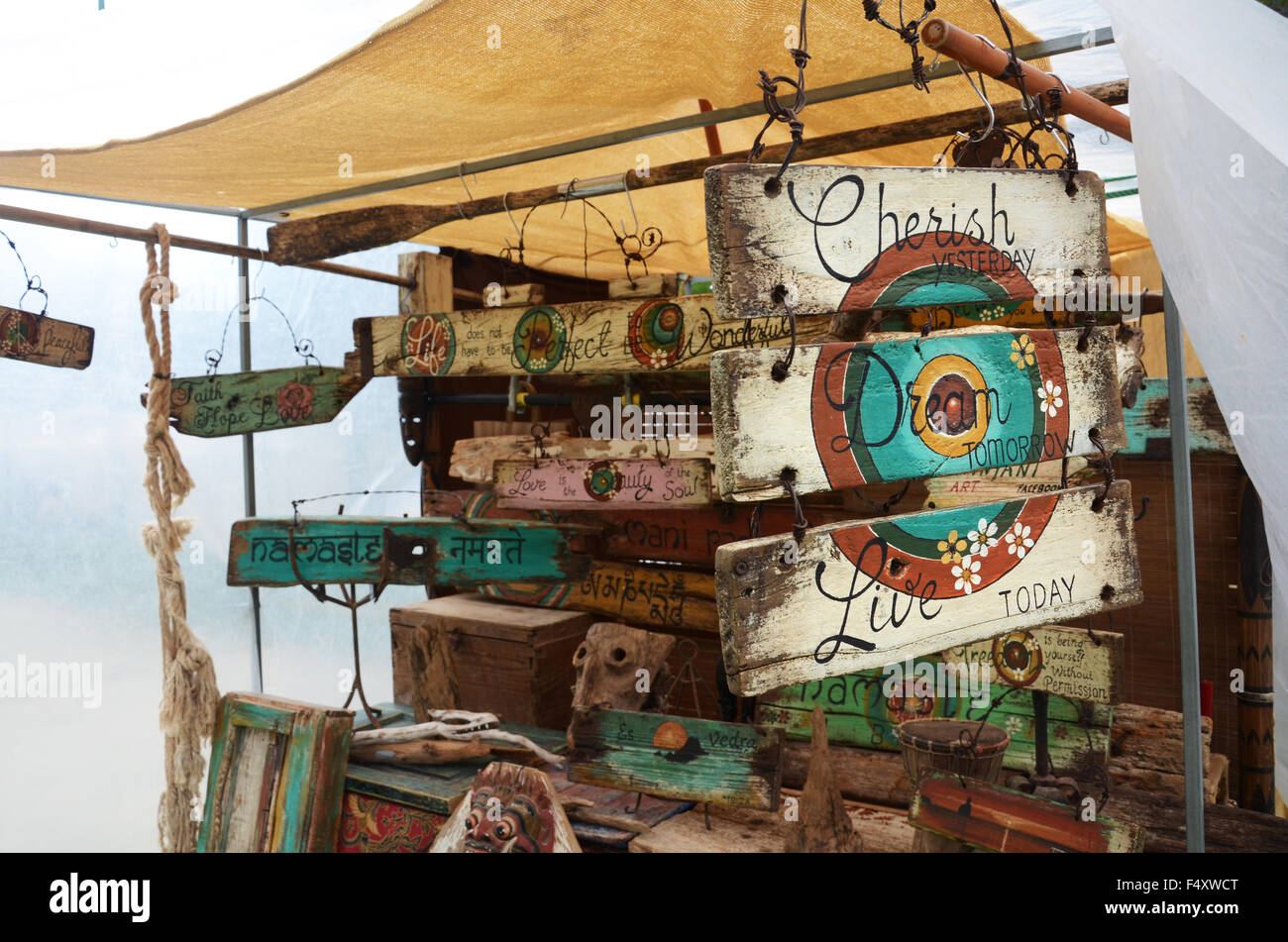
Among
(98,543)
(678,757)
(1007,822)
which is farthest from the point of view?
(98,543)

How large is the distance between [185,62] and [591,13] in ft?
2.85

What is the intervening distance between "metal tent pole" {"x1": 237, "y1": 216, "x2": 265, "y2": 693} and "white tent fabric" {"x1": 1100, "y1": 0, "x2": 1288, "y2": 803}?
259 cm

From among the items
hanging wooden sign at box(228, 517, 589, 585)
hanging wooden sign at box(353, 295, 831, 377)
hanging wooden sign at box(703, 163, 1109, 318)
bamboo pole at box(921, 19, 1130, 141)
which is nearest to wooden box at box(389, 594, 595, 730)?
hanging wooden sign at box(228, 517, 589, 585)

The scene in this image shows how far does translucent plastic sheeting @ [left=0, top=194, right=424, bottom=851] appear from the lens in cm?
296

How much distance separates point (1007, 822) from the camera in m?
1.54

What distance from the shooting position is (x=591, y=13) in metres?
1.71

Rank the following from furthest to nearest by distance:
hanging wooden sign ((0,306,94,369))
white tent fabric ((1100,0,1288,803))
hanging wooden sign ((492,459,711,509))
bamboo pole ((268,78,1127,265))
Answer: hanging wooden sign ((492,459,711,509)) < hanging wooden sign ((0,306,94,369)) < bamboo pole ((268,78,1127,265)) < white tent fabric ((1100,0,1288,803))

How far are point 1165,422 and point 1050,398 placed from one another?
5.25 ft

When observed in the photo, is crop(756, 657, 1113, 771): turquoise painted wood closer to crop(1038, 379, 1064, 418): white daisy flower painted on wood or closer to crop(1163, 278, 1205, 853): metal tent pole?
crop(1163, 278, 1205, 853): metal tent pole

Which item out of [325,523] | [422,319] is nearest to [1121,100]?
[422,319]

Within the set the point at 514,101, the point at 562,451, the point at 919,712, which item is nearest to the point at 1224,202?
the point at 919,712

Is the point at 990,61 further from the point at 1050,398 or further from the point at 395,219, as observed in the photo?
the point at 395,219

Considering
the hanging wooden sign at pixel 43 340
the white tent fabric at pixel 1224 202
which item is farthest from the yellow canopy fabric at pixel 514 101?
the white tent fabric at pixel 1224 202
